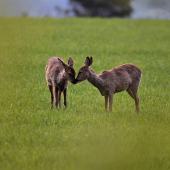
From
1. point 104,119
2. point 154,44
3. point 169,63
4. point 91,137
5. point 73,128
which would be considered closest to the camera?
point 91,137

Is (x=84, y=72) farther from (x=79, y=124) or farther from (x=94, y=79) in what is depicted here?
(x=79, y=124)

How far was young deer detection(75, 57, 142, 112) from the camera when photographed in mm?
7010

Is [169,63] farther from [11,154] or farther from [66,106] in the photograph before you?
[11,154]

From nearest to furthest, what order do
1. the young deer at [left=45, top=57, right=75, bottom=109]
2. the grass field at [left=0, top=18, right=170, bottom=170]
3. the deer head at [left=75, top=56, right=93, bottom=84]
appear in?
the grass field at [left=0, top=18, right=170, bottom=170]
the deer head at [left=75, top=56, right=93, bottom=84]
the young deer at [left=45, top=57, right=75, bottom=109]

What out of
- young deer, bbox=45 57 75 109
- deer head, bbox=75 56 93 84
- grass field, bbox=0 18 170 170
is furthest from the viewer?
young deer, bbox=45 57 75 109

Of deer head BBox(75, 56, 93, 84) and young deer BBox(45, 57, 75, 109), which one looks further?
young deer BBox(45, 57, 75, 109)

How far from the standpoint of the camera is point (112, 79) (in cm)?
747

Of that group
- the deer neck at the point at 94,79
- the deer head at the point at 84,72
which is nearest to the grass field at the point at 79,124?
the deer neck at the point at 94,79

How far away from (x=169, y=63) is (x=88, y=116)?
11036mm

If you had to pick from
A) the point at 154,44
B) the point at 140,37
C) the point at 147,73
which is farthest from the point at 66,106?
the point at 140,37

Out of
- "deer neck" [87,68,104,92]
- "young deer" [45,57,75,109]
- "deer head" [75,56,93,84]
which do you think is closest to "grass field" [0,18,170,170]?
"young deer" [45,57,75,109]

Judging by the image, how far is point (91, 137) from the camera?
18.6ft

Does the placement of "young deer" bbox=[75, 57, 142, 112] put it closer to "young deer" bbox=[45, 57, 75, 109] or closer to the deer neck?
the deer neck

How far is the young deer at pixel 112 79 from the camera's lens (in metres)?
7.01
